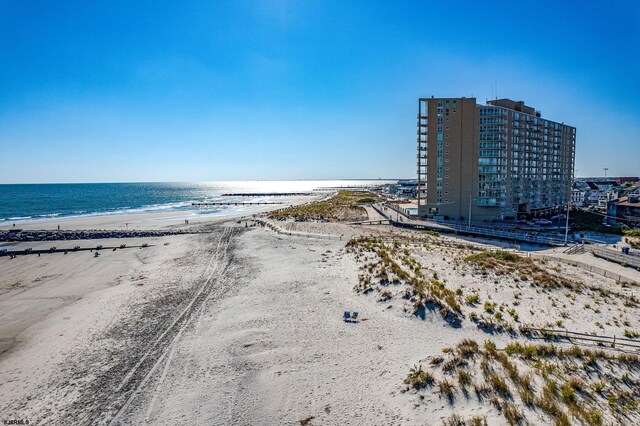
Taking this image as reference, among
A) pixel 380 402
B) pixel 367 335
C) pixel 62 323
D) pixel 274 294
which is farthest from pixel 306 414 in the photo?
pixel 62 323

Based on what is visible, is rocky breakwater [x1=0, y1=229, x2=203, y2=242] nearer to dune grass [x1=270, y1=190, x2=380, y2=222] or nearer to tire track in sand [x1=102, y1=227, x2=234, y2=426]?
dune grass [x1=270, y1=190, x2=380, y2=222]

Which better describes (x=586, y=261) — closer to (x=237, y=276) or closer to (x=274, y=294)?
(x=274, y=294)

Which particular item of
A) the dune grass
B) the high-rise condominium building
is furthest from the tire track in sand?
the high-rise condominium building

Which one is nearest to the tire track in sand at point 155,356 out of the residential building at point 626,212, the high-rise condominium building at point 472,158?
the high-rise condominium building at point 472,158

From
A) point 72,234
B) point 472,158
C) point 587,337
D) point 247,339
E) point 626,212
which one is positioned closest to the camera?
point 587,337

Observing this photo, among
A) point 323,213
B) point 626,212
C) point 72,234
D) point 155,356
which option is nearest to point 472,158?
point 626,212

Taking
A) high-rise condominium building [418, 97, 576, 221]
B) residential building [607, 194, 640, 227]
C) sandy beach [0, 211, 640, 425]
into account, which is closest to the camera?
sandy beach [0, 211, 640, 425]

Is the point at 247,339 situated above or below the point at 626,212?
below

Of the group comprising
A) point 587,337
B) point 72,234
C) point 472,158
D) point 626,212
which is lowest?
point 587,337

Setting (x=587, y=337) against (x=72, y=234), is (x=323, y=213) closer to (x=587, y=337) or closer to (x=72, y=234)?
(x=72, y=234)
